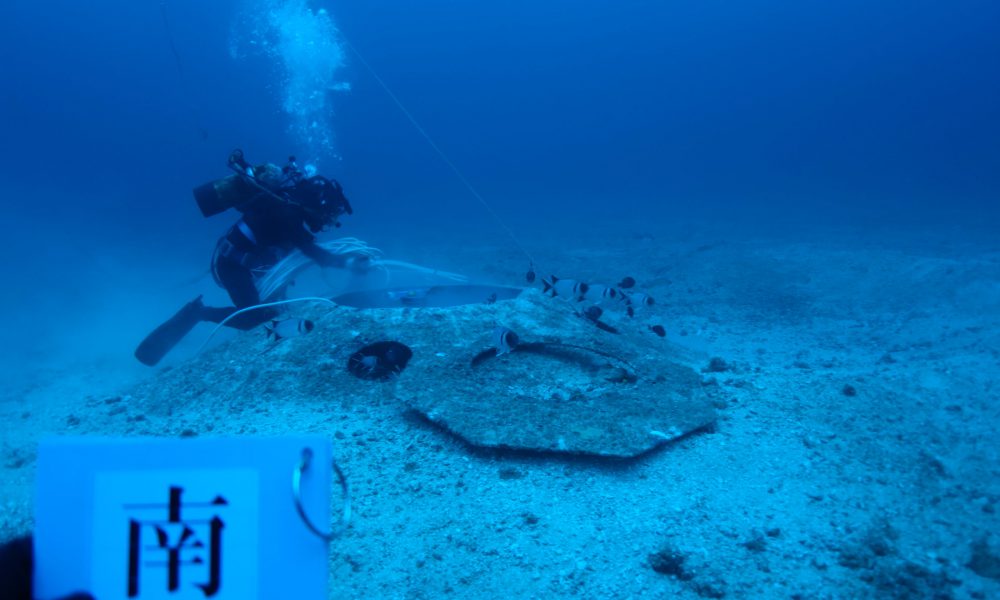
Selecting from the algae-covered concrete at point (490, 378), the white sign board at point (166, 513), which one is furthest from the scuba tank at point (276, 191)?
the white sign board at point (166, 513)

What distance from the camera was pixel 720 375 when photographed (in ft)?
18.6

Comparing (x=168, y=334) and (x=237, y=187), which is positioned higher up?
(x=237, y=187)

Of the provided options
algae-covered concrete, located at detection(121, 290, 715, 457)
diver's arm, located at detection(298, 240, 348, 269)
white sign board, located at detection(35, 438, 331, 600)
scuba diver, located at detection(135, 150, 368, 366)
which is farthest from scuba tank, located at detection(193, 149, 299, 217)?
white sign board, located at detection(35, 438, 331, 600)

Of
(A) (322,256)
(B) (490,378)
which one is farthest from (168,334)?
(B) (490,378)

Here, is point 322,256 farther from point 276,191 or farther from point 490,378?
point 490,378

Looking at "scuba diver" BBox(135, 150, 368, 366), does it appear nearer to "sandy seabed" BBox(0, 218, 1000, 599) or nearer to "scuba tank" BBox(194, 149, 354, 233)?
"scuba tank" BBox(194, 149, 354, 233)

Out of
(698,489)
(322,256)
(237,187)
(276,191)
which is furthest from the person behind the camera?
(322,256)

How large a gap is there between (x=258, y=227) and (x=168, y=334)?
82.4 inches

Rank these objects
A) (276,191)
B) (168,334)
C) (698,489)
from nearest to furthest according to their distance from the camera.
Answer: (698,489), (276,191), (168,334)

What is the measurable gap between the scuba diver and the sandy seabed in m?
1.18

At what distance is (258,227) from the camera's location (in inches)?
268

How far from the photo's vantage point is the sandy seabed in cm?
300

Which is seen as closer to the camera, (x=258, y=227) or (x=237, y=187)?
(x=237, y=187)

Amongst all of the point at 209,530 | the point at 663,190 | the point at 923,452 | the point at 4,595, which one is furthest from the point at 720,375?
the point at 663,190
